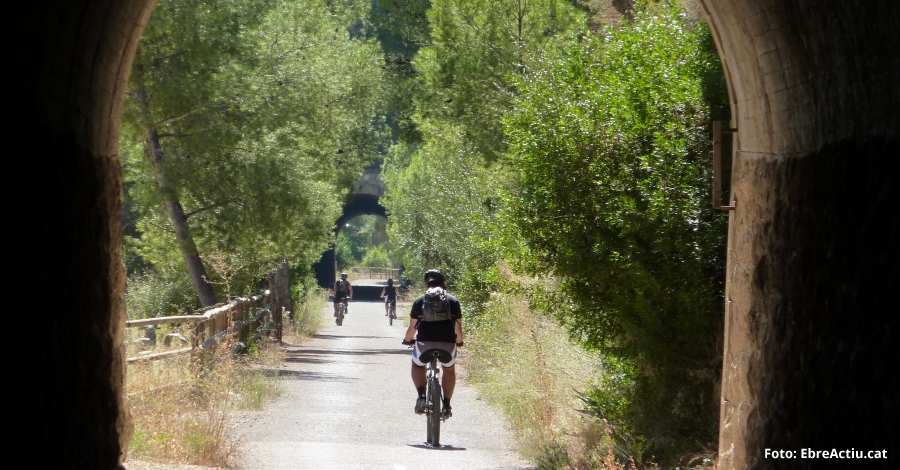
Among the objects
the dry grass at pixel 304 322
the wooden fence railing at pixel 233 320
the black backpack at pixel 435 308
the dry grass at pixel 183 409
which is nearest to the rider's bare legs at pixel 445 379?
the black backpack at pixel 435 308

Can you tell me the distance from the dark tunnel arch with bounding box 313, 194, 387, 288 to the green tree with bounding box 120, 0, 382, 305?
37.7 meters

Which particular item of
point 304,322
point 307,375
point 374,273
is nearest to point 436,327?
point 307,375

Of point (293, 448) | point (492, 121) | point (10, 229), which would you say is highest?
point (492, 121)

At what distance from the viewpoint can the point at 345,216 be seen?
204ft

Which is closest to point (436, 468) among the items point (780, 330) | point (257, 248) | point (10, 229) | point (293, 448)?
point (293, 448)

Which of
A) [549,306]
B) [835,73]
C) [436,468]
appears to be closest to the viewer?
[835,73]

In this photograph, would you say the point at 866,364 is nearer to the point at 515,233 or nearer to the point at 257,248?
the point at 515,233

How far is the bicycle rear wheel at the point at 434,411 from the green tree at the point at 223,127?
8865mm

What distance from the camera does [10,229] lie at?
4.11 m

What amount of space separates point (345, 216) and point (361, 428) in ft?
163

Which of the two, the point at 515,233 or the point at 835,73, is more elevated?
the point at 835,73

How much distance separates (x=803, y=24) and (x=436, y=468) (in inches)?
230

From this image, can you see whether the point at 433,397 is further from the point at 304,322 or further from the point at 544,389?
the point at 304,322

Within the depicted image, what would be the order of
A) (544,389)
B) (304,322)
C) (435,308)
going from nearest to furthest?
1. (435,308)
2. (544,389)
3. (304,322)
